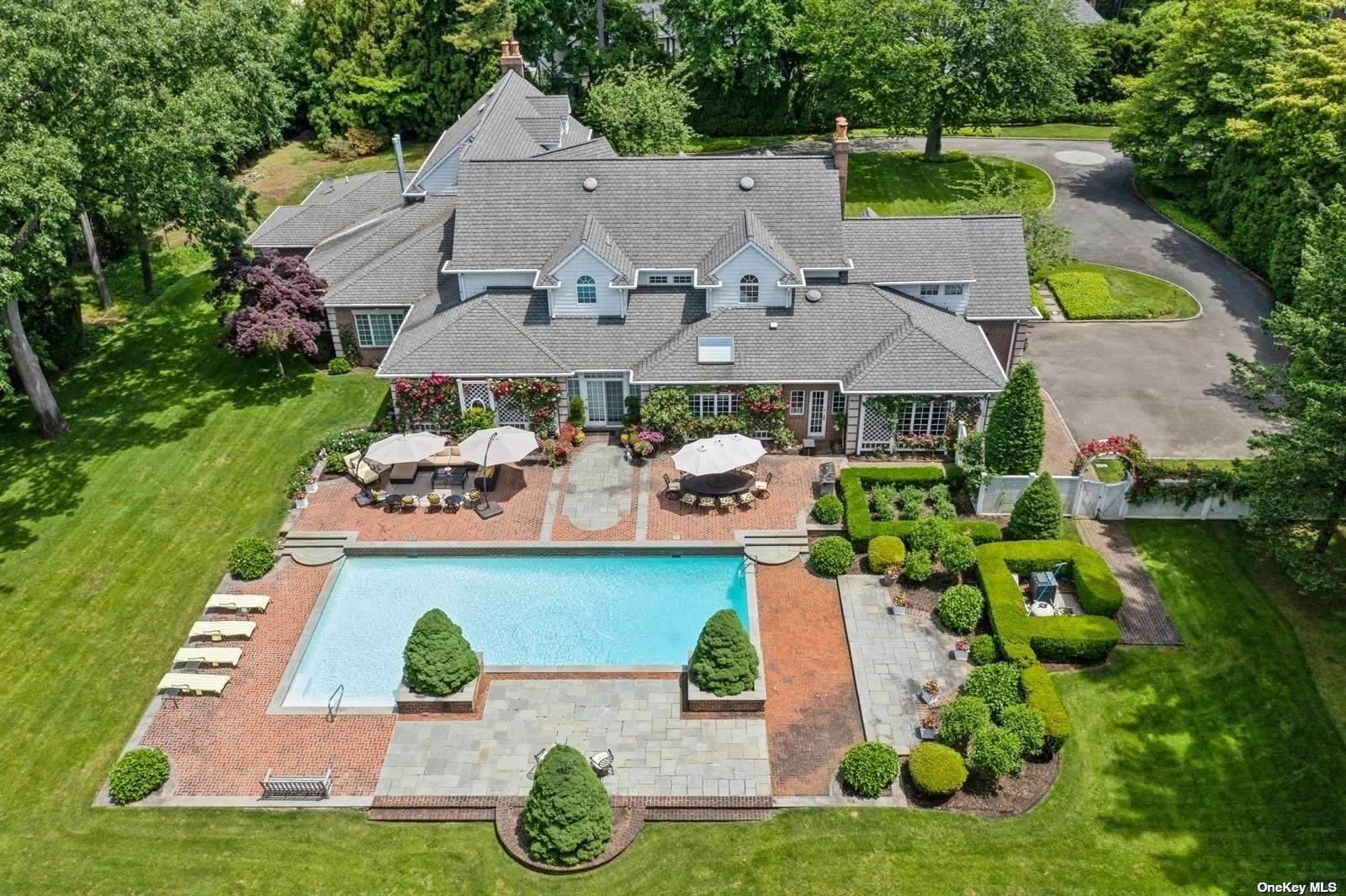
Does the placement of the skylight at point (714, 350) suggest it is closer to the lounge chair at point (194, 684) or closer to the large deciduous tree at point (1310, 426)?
the large deciduous tree at point (1310, 426)

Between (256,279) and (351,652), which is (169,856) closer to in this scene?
(351,652)

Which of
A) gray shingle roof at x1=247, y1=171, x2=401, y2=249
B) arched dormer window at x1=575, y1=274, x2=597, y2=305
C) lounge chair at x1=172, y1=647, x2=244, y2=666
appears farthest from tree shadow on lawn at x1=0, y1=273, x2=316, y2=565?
arched dormer window at x1=575, y1=274, x2=597, y2=305

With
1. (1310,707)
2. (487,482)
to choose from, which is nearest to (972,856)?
(1310,707)

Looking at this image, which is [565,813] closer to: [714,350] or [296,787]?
[296,787]

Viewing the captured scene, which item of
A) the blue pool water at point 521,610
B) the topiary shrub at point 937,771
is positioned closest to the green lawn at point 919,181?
the blue pool water at point 521,610

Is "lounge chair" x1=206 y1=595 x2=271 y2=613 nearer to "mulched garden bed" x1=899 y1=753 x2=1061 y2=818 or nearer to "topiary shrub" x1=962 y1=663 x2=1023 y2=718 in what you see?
"mulched garden bed" x1=899 y1=753 x2=1061 y2=818

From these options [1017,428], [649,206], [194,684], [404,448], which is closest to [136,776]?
[194,684]
